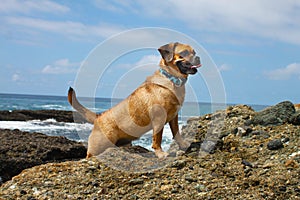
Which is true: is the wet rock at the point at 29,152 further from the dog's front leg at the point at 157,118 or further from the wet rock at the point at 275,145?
the wet rock at the point at 275,145

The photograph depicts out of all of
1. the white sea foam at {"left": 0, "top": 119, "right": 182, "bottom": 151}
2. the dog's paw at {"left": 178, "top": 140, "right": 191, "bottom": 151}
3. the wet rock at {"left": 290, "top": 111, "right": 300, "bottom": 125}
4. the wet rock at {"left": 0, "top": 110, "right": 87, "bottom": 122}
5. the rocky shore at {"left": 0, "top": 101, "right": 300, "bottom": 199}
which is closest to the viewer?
the rocky shore at {"left": 0, "top": 101, "right": 300, "bottom": 199}

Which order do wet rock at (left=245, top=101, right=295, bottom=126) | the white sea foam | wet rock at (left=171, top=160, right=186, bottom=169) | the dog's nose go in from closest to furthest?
the dog's nose, wet rock at (left=171, top=160, right=186, bottom=169), wet rock at (left=245, top=101, right=295, bottom=126), the white sea foam

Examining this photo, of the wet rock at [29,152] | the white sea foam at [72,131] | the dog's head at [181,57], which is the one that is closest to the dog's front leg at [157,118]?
the dog's head at [181,57]

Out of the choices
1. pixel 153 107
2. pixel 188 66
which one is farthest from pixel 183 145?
pixel 188 66

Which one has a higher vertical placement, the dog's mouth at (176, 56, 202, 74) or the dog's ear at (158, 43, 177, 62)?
the dog's ear at (158, 43, 177, 62)

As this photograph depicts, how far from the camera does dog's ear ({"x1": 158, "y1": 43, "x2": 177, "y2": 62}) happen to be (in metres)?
4.45

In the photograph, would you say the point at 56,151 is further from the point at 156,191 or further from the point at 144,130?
the point at 156,191

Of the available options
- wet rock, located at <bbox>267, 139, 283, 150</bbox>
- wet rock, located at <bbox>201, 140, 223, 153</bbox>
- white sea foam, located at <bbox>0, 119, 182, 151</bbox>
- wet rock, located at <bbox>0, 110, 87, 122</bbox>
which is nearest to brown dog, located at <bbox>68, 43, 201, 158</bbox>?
wet rock, located at <bbox>201, 140, 223, 153</bbox>

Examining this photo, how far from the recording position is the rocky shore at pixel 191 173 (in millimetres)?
4250

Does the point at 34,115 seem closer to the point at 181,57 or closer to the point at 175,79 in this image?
the point at 175,79

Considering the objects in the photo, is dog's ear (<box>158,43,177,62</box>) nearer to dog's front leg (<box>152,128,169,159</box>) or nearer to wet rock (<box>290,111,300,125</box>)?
dog's front leg (<box>152,128,169,159</box>)

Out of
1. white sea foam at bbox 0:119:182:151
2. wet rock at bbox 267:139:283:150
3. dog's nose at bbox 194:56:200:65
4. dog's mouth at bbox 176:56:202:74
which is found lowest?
white sea foam at bbox 0:119:182:151

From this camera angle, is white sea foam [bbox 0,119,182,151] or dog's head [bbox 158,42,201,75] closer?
dog's head [bbox 158,42,201,75]

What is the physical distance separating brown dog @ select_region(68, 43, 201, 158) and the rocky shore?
0.70ft
